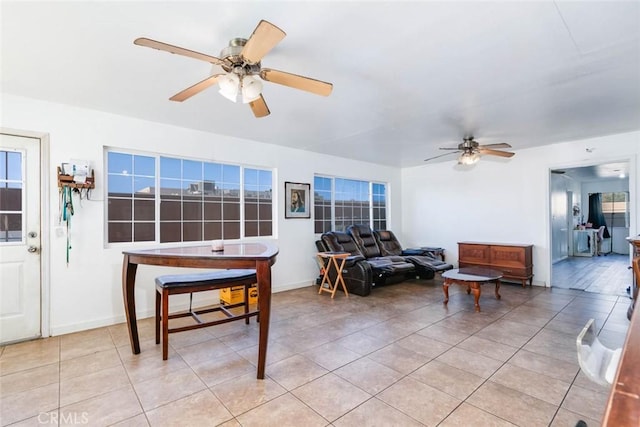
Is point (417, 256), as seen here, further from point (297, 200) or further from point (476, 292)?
point (297, 200)

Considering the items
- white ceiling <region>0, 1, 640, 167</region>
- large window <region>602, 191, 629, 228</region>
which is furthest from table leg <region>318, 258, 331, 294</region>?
large window <region>602, 191, 629, 228</region>

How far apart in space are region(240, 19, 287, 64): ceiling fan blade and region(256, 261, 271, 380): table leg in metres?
1.38

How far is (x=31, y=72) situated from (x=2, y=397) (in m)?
2.54

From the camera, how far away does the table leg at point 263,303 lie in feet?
7.19

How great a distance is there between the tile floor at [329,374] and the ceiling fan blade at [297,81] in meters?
2.15

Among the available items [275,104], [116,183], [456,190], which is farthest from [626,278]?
[116,183]

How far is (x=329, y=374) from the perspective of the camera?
7.61ft

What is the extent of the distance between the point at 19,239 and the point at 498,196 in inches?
279

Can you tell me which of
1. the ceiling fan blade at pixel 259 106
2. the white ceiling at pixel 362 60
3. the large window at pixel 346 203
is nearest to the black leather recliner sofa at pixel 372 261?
the large window at pixel 346 203

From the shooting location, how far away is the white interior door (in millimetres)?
2988

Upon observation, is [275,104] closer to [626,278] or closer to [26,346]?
[26,346]

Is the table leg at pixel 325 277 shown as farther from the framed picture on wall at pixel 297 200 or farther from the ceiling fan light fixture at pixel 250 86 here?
the ceiling fan light fixture at pixel 250 86

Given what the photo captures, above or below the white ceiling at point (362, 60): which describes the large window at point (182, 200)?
below

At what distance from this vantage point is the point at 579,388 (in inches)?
81.9
